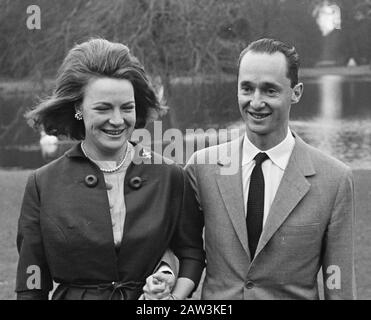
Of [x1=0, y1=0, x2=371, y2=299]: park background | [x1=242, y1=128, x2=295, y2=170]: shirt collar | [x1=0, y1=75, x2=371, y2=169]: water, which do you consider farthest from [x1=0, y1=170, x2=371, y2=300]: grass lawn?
[x1=242, y1=128, x2=295, y2=170]: shirt collar

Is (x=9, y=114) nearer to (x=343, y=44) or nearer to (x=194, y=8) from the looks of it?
(x=194, y=8)

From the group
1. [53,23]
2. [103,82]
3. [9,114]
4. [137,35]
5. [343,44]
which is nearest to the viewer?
[103,82]

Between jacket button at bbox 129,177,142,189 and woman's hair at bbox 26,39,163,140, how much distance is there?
0.26 m

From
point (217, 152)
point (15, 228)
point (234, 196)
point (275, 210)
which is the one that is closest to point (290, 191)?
point (275, 210)

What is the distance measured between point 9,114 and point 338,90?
683 cm

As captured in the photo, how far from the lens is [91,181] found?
103 inches

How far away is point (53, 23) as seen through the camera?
11344 millimetres

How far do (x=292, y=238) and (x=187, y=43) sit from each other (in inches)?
325

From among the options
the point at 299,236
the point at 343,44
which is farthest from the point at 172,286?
the point at 343,44

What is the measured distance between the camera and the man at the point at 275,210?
2625mm

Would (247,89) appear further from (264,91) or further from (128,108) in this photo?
(128,108)

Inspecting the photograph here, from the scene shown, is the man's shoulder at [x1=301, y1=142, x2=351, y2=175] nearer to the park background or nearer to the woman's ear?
the woman's ear

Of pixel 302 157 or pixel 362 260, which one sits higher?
pixel 302 157
